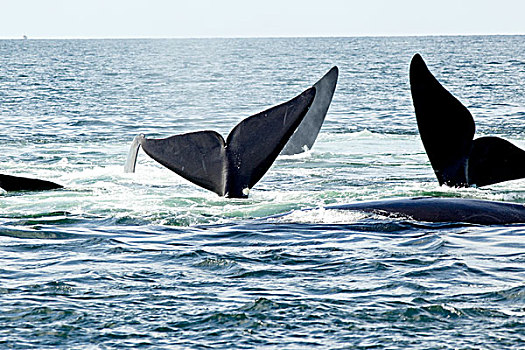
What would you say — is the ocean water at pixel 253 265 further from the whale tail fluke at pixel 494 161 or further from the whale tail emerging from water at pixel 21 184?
the whale tail fluke at pixel 494 161

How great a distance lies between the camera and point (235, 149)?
884 cm

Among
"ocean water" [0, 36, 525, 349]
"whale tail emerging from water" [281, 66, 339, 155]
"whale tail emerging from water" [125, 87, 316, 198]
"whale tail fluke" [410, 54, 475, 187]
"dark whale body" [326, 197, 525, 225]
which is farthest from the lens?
"whale tail emerging from water" [281, 66, 339, 155]

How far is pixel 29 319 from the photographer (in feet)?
19.6

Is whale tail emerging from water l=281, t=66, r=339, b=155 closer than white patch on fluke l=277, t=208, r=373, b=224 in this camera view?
No

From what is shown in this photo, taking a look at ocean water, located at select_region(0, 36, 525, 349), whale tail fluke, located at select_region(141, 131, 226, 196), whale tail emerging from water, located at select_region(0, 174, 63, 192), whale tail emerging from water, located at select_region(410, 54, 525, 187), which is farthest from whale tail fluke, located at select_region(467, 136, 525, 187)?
whale tail emerging from water, located at select_region(0, 174, 63, 192)

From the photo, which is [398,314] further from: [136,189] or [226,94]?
[226,94]

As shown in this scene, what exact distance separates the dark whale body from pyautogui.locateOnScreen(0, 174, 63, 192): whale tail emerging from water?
428 centimetres

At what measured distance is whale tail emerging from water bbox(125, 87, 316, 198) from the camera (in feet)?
28.3

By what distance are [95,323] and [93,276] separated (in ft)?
3.86

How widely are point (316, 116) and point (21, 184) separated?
398cm

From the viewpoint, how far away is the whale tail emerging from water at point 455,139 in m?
8.82

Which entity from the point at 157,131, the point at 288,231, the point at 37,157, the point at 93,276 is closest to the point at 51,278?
the point at 93,276

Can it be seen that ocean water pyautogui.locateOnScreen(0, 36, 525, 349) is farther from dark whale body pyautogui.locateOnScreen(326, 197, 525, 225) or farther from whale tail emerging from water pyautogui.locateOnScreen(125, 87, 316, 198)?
whale tail emerging from water pyautogui.locateOnScreen(125, 87, 316, 198)

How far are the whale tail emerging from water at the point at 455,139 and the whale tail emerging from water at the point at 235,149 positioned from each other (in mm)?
1065
